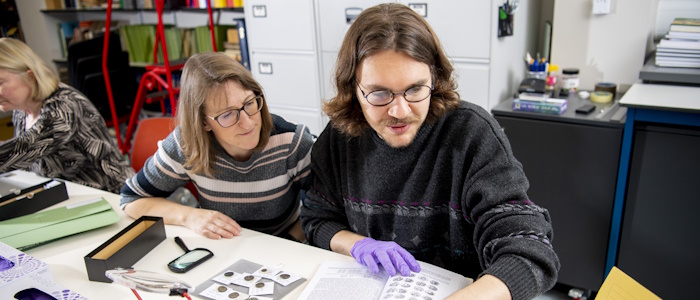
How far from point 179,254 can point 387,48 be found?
72 cm

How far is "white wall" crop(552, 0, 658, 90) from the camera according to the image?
2.13m

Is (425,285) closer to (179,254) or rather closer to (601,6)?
(179,254)

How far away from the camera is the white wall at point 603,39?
213 cm

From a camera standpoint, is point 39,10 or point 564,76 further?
point 39,10

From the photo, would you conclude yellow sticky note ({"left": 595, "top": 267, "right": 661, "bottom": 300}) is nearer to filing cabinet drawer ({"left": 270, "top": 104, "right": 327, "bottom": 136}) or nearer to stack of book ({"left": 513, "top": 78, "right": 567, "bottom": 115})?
stack of book ({"left": 513, "top": 78, "right": 567, "bottom": 115})

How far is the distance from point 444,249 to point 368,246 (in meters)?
0.25

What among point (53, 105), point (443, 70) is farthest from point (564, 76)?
point (53, 105)

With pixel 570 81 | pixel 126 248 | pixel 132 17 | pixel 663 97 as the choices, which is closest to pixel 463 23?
pixel 570 81

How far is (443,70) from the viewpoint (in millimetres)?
1125

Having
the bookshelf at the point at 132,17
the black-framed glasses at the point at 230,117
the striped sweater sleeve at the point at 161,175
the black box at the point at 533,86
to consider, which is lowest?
the striped sweater sleeve at the point at 161,175

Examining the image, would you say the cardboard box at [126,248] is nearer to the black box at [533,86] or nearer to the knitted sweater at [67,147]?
the knitted sweater at [67,147]

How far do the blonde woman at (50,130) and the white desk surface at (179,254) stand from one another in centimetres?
69

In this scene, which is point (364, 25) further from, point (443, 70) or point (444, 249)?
point (444, 249)

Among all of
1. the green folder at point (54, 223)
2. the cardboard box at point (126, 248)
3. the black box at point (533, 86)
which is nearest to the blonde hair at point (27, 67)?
the green folder at point (54, 223)
